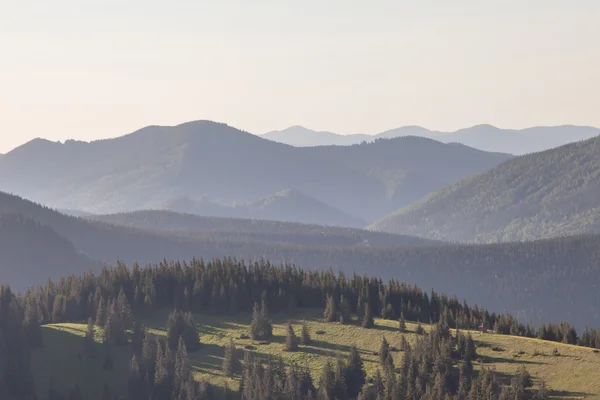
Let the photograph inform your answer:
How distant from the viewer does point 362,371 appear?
17688cm

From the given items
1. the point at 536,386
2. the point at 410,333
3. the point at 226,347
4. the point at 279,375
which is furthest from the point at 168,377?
the point at 536,386

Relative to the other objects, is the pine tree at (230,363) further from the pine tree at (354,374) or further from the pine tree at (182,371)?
the pine tree at (354,374)

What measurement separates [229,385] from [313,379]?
1574 cm

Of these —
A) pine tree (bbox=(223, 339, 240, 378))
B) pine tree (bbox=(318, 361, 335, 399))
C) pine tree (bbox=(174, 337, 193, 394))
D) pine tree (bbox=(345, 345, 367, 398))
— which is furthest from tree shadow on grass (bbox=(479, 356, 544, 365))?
pine tree (bbox=(174, 337, 193, 394))

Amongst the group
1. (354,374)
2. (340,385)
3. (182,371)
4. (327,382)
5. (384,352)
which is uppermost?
(384,352)

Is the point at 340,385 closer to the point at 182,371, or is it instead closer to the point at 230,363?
the point at 230,363

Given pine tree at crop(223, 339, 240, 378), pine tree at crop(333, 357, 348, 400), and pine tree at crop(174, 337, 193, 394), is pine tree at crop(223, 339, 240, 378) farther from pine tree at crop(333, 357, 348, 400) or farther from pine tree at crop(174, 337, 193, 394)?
pine tree at crop(333, 357, 348, 400)

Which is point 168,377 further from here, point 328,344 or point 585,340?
point 585,340

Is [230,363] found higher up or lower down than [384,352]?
lower down

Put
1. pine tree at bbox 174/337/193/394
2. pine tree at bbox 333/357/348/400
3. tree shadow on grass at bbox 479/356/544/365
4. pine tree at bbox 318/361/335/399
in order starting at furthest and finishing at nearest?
1. pine tree at bbox 174/337/193/394
2. pine tree at bbox 333/357/348/400
3. pine tree at bbox 318/361/335/399
4. tree shadow on grass at bbox 479/356/544/365

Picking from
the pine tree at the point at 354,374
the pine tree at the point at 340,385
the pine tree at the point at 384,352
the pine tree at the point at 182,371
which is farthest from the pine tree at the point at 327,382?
the pine tree at the point at 182,371

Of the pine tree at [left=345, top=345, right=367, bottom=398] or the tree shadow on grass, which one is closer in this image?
the tree shadow on grass

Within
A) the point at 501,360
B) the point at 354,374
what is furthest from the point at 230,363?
the point at 501,360

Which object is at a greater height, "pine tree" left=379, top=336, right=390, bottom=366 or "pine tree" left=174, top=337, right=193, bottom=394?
"pine tree" left=379, top=336, right=390, bottom=366
